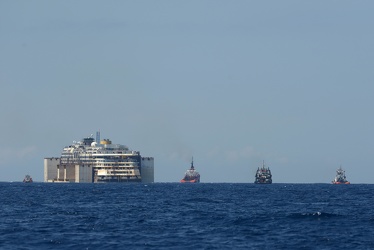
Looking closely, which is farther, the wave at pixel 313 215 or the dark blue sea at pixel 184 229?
the wave at pixel 313 215

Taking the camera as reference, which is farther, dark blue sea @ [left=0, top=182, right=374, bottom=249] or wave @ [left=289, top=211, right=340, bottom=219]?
wave @ [left=289, top=211, right=340, bottom=219]

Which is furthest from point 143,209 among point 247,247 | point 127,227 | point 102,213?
point 247,247

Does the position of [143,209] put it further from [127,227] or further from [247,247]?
[247,247]

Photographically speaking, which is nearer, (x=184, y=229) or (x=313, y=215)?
(x=184, y=229)

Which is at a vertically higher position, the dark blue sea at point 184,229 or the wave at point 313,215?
the wave at point 313,215

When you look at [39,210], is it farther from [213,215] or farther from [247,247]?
[247,247]

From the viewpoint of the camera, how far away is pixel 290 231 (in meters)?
75.2

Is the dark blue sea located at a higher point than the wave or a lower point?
lower

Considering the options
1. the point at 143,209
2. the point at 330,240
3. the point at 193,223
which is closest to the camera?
the point at 330,240

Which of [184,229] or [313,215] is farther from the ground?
[313,215]

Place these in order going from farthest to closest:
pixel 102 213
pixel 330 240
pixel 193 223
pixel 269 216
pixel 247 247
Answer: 1. pixel 102 213
2. pixel 269 216
3. pixel 193 223
4. pixel 330 240
5. pixel 247 247

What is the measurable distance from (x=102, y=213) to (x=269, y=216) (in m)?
20.1

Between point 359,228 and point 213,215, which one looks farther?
point 213,215

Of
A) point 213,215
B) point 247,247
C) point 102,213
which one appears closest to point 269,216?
point 213,215
